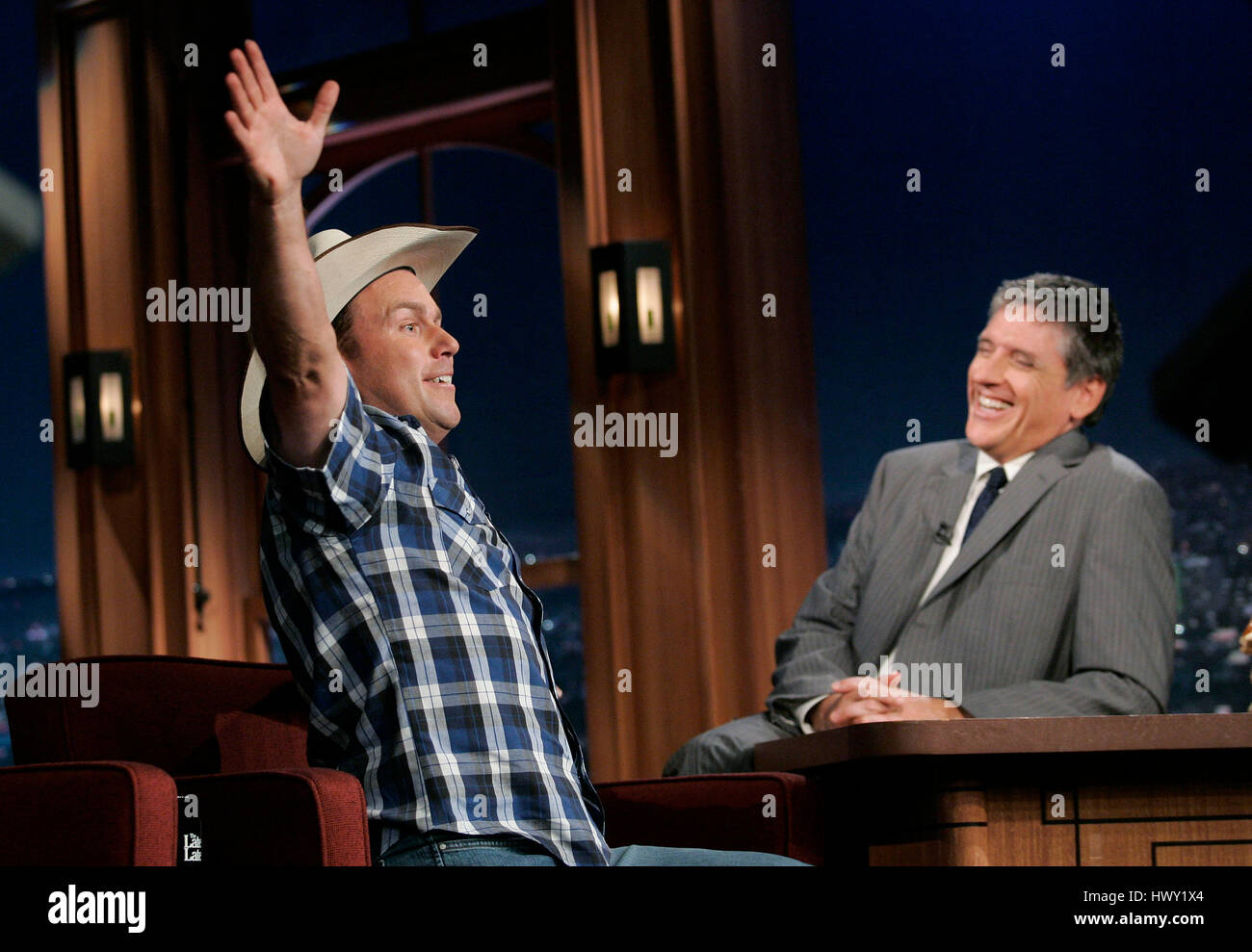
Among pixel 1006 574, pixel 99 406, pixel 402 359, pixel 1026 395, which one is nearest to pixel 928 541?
pixel 1006 574

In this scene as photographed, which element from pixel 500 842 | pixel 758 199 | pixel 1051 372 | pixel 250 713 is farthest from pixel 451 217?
pixel 500 842

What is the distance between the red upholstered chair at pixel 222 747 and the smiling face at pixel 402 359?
0.50 metres

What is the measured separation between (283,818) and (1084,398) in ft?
7.61

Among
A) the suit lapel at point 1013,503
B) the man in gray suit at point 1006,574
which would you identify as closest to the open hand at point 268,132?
the man in gray suit at point 1006,574

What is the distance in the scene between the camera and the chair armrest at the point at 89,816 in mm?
1565

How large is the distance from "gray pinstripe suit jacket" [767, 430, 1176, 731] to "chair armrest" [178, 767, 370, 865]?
55.1 inches

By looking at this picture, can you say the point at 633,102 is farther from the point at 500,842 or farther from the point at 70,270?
the point at 500,842

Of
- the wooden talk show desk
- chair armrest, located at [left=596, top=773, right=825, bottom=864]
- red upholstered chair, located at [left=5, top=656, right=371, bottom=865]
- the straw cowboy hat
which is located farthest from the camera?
chair armrest, located at [left=596, top=773, right=825, bottom=864]

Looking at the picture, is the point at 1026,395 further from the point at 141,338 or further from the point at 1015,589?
the point at 141,338

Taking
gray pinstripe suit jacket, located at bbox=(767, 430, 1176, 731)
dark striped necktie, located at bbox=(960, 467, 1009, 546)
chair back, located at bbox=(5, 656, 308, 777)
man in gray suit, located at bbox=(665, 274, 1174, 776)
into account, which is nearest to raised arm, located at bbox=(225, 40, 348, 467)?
chair back, located at bbox=(5, 656, 308, 777)

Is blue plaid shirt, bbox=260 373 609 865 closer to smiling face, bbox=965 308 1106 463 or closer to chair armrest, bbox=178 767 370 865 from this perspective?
chair armrest, bbox=178 767 370 865

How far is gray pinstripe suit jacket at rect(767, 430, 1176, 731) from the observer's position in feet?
9.36

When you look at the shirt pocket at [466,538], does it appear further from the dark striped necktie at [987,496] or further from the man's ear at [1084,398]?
the man's ear at [1084,398]

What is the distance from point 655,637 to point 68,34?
3196 millimetres
